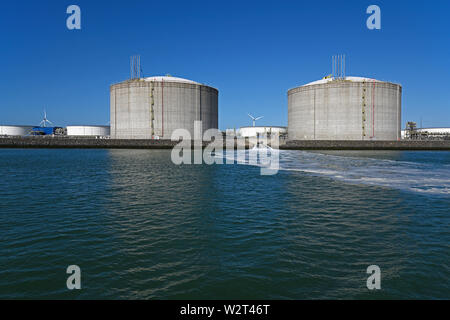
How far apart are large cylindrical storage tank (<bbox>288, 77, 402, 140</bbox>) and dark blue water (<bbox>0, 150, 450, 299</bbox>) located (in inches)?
2100

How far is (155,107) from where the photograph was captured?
6681 cm

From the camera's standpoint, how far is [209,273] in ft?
21.5

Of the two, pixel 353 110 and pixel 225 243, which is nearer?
pixel 225 243

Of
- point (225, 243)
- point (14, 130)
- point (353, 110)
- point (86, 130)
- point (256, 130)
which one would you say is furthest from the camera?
point (256, 130)

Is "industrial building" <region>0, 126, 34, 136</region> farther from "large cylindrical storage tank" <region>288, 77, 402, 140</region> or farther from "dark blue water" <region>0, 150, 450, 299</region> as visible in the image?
"dark blue water" <region>0, 150, 450, 299</region>

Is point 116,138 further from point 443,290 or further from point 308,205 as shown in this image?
point 443,290

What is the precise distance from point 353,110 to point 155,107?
4295cm

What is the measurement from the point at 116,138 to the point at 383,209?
67118 millimetres

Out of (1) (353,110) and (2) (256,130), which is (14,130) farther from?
(1) (353,110)

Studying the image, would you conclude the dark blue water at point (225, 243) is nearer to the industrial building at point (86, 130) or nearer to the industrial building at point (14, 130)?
the industrial building at point (86, 130)

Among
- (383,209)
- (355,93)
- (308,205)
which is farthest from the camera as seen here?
(355,93)

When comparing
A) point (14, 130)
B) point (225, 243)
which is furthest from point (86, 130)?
point (225, 243)
